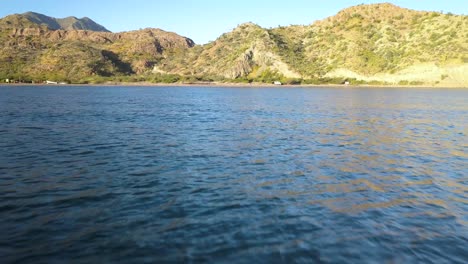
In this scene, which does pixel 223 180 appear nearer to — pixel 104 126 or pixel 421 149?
pixel 421 149

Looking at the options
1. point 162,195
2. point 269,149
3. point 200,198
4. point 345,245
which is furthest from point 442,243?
point 269,149

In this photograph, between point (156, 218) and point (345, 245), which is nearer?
point (345, 245)

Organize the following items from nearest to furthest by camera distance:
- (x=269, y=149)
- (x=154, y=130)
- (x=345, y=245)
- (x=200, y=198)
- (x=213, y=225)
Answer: (x=345, y=245) → (x=213, y=225) → (x=200, y=198) → (x=269, y=149) → (x=154, y=130)

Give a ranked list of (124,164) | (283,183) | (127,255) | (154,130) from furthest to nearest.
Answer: (154,130) < (124,164) < (283,183) < (127,255)

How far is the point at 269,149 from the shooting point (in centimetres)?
2986

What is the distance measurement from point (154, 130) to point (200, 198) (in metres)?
24.6

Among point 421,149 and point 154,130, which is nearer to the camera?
point 421,149

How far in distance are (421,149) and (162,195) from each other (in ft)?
76.0

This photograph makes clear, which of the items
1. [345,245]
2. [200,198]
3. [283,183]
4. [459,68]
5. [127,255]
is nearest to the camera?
[127,255]

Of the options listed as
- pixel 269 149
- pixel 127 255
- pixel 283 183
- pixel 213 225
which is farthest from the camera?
pixel 269 149

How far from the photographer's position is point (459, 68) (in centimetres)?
19550


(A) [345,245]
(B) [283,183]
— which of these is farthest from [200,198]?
(A) [345,245]

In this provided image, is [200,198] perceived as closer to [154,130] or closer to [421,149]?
[421,149]

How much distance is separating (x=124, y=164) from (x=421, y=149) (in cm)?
2386
